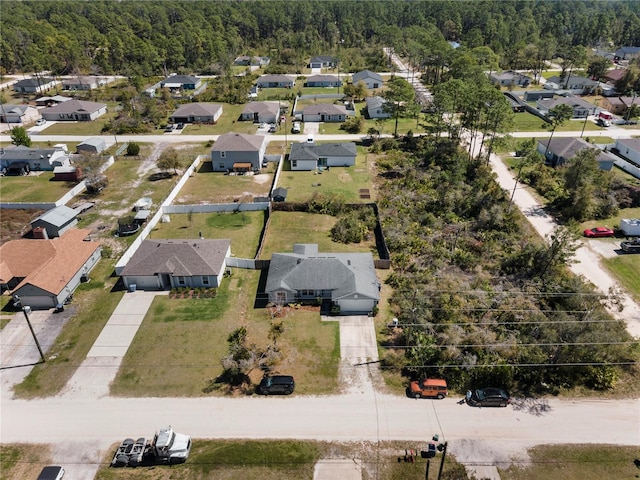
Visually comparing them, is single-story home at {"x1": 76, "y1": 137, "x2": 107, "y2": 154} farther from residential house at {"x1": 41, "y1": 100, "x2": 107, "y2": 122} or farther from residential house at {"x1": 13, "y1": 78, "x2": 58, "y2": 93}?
residential house at {"x1": 13, "y1": 78, "x2": 58, "y2": 93}

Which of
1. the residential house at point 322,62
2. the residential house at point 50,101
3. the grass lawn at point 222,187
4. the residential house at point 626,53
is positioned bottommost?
the grass lawn at point 222,187

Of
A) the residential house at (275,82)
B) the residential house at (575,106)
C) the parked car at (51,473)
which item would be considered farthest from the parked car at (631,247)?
the residential house at (275,82)

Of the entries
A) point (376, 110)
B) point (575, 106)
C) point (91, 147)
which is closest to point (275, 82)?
point (376, 110)

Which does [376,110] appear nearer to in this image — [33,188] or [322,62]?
[322,62]

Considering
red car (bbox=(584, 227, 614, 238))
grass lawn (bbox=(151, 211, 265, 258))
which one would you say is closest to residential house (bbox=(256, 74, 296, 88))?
grass lawn (bbox=(151, 211, 265, 258))

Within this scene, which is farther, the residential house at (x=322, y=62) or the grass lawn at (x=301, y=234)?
the residential house at (x=322, y=62)

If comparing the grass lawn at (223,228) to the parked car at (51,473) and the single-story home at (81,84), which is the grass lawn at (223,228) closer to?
the parked car at (51,473)
